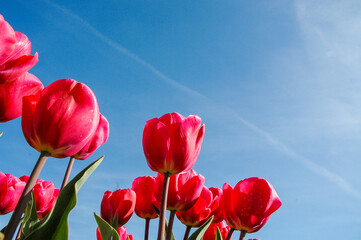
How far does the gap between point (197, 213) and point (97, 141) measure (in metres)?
0.85

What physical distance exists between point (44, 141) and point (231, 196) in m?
1.26

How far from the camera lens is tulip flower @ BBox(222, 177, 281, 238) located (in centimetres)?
202

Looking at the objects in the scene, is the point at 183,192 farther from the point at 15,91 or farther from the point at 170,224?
the point at 15,91

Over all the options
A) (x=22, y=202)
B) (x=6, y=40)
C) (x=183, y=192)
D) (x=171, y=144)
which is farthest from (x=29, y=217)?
(x=183, y=192)

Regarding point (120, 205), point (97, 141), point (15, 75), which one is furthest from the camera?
point (120, 205)

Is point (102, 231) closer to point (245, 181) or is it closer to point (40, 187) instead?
point (40, 187)

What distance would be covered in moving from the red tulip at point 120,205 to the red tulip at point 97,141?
1.63ft

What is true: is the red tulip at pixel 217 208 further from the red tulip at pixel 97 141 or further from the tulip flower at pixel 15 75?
the tulip flower at pixel 15 75

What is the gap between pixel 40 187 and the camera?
6.90ft

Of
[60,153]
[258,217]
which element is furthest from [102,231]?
[258,217]

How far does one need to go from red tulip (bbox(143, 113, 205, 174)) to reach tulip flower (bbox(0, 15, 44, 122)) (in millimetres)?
650

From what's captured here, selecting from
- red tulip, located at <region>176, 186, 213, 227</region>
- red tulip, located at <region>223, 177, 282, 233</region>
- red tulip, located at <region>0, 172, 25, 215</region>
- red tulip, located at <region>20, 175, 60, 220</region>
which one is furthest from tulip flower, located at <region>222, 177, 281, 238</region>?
red tulip, located at <region>0, 172, 25, 215</region>

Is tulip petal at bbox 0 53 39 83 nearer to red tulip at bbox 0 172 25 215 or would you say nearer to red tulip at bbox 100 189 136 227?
red tulip at bbox 0 172 25 215

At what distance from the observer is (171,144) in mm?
1773
